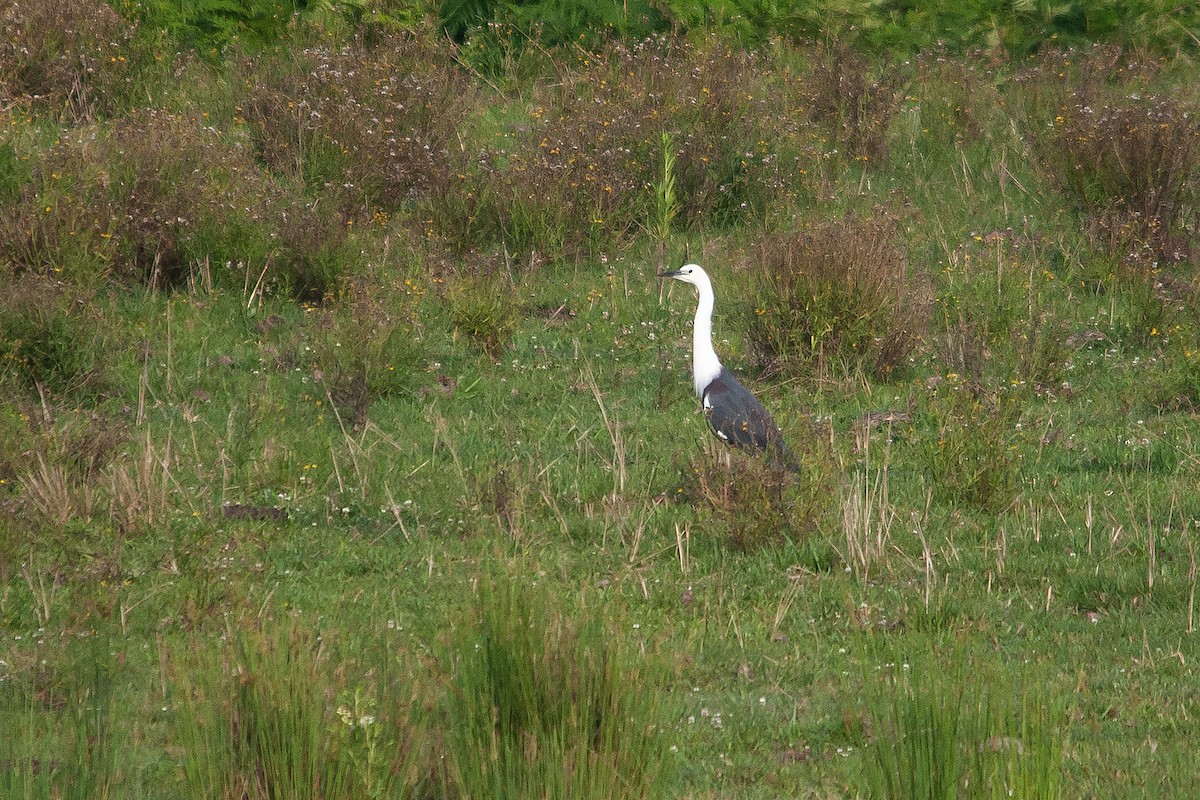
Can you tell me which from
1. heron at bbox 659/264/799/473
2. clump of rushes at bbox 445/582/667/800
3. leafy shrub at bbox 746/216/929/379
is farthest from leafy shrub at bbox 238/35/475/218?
clump of rushes at bbox 445/582/667/800

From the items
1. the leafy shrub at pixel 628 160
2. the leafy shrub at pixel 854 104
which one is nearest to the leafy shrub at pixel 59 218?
the leafy shrub at pixel 628 160

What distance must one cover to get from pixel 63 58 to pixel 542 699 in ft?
31.4

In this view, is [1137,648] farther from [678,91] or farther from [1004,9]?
[1004,9]

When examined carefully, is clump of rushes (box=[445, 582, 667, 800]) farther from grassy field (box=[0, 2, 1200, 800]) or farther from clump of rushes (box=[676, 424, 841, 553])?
clump of rushes (box=[676, 424, 841, 553])

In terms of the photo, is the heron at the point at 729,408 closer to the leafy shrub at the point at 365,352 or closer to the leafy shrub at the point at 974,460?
the leafy shrub at the point at 974,460

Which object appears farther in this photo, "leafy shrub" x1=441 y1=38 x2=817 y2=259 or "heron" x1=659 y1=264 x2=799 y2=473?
"leafy shrub" x1=441 y1=38 x2=817 y2=259

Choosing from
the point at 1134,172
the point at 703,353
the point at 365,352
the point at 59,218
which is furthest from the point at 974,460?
the point at 59,218

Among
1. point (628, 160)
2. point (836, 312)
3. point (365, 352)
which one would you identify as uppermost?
point (628, 160)

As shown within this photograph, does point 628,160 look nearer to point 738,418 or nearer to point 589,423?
point 589,423

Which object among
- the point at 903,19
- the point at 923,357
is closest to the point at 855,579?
the point at 923,357

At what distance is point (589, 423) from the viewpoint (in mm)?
7508

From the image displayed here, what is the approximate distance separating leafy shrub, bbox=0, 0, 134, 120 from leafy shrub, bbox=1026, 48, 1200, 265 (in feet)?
23.0

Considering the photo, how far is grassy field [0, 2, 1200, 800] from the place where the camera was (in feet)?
11.7

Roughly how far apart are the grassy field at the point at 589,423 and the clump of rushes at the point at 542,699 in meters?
0.01
